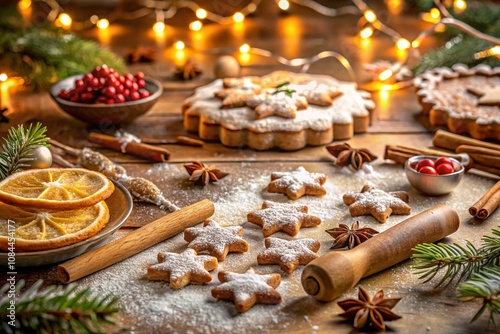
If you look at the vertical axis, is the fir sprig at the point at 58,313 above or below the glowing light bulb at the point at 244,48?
below

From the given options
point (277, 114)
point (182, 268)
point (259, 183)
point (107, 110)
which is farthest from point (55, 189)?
point (277, 114)

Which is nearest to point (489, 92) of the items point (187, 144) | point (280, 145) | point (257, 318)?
point (280, 145)

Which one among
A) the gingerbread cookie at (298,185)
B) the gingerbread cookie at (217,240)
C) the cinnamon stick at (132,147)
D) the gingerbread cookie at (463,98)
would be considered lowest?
the cinnamon stick at (132,147)

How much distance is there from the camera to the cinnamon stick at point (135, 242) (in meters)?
1.66

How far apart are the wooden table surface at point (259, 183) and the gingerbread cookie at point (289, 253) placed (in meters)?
0.02

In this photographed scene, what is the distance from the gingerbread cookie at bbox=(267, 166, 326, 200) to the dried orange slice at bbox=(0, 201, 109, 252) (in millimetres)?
570

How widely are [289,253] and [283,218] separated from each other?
0.62ft

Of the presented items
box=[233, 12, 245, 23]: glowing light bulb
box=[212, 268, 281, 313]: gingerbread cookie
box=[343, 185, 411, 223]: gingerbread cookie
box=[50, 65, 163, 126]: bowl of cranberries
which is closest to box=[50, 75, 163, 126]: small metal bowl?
box=[50, 65, 163, 126]: bowl of cranberries

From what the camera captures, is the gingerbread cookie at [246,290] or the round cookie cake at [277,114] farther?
the round cookie cake at [277,114]

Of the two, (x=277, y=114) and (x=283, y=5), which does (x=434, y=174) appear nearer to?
(x=277, y=114)

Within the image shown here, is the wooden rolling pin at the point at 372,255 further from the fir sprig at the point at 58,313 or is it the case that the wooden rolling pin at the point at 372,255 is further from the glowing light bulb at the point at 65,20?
the glowing light bulb at the point at 65,20

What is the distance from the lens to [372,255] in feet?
5.44

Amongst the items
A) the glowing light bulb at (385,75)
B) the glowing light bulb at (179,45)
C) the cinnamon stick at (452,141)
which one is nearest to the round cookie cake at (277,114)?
the cinnamon stick at (452,141)

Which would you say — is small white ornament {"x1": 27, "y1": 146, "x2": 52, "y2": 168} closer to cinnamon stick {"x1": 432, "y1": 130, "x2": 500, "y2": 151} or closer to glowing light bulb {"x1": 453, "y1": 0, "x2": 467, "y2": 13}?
cinnamon stick {"x1": 432, "y1": 130, "x2": 500, "y2": 151}
